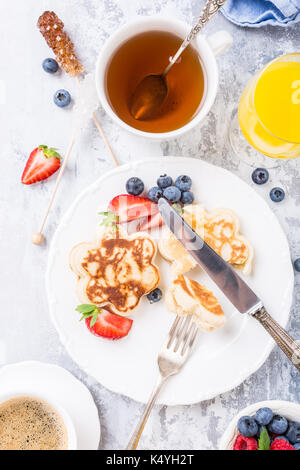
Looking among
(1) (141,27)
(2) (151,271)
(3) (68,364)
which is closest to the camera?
(1) (141,27)

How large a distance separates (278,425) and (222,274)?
1.55ft

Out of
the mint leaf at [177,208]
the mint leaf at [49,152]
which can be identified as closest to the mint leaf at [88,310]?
the mint leaf at [177,208]

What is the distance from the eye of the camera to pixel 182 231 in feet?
4.50

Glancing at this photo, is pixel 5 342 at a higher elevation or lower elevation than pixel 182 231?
lower

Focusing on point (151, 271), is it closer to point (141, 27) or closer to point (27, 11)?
point (141, 27)

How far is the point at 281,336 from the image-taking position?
52.9 inches

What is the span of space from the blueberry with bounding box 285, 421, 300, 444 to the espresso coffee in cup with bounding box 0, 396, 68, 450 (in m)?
0.66

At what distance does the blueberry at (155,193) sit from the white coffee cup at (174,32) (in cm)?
19

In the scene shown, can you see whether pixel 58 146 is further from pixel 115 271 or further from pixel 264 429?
pixel 264 429

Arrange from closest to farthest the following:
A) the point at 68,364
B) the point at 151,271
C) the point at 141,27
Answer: the point at 141,27
the point at 151,271
the point at 68,364

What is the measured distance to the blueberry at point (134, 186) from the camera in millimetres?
1438

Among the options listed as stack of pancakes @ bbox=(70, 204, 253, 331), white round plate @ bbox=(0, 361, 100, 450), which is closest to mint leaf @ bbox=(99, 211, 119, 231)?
stack of pancakes @ bbox=(70, 204, 253, 331)

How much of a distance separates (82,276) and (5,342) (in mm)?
352
